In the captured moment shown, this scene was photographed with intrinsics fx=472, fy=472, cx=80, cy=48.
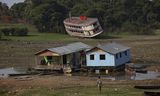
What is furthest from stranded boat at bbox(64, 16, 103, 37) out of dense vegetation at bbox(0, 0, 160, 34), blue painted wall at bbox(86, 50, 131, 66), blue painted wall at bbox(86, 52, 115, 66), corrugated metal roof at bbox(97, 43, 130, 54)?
blue painted wall at bbox(86, 52, 115, 66)

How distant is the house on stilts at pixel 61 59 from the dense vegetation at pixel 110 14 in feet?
236

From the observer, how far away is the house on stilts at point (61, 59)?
55.0m

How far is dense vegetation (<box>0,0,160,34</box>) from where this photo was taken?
134 meters

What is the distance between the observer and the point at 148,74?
173ft

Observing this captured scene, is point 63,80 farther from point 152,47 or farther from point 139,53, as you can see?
point 152,47

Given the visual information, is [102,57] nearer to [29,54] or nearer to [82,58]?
[82,58]

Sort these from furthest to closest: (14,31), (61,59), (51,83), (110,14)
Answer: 1. (110,14)
2. (14,31)
3. (61,59)
4. (51,83)

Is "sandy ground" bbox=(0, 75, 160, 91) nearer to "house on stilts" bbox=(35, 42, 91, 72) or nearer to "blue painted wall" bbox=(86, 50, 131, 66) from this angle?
"house on stilts" bbox=(35, 42, 91, 72)

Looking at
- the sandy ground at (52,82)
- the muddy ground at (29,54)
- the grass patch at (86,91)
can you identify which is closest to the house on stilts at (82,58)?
the sandy ground at (52,82)

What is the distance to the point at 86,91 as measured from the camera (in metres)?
38.2

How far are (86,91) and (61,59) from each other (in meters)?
18.0

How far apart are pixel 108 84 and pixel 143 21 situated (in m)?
105

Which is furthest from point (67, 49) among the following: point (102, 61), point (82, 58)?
point (102, 61)

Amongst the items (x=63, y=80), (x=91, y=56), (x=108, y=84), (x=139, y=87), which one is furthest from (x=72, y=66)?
(x=139, y=87)
